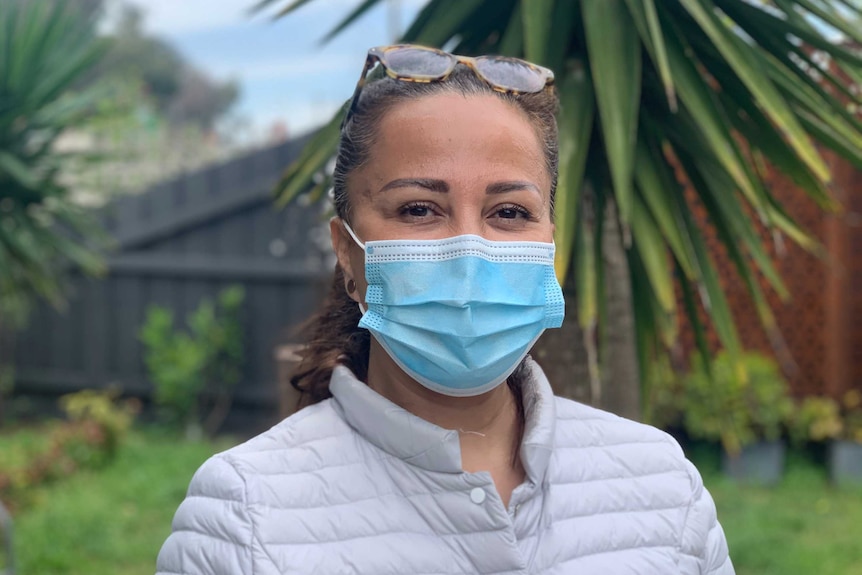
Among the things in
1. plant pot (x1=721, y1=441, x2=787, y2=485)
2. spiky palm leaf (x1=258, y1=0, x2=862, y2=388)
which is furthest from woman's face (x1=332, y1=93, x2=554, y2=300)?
plant pot (x1=721, y1=441, x2=787, y2=485)

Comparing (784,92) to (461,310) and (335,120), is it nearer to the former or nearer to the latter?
(335,120)

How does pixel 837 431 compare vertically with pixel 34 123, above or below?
below

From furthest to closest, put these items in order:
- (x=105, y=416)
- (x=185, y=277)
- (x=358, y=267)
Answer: (x=185, y=277) → (x=105, y=416) → (x=358, y=267)

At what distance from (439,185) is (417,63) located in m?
0.20

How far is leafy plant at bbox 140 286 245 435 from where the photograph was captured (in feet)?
25.5

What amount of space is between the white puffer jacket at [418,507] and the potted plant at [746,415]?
466 cm

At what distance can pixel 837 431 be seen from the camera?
6.14 m

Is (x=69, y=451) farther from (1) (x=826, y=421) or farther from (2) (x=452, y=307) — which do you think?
(2) (x=452, y=307)

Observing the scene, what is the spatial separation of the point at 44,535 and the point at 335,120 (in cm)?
355

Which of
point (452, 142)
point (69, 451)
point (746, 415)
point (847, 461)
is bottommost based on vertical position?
point (69, 451)

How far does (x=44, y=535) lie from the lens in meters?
5.31

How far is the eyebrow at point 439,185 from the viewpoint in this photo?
57.0 inches

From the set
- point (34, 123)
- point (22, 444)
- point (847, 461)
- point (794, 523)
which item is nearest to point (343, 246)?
point (794, 523)

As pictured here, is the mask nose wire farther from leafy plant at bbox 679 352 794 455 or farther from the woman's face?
leafy plant at bbox 679 352 794 455
